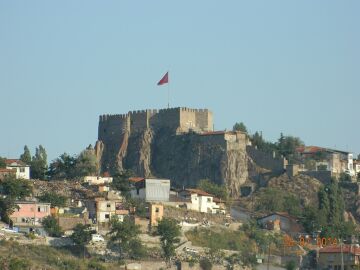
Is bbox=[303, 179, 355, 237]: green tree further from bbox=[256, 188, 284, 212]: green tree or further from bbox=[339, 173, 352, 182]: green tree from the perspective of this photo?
bbox=[256, 188, 284, 212]: green tree

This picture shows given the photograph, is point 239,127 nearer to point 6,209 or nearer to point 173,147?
point 173,147

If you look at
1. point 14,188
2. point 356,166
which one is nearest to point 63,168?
point 14,188

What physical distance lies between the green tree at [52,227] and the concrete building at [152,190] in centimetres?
1269

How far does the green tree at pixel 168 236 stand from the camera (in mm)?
90375

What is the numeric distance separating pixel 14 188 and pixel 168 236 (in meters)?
11.5

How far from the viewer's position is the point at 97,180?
108625 millimetres

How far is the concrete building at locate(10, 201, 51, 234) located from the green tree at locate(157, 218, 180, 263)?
7.37 m

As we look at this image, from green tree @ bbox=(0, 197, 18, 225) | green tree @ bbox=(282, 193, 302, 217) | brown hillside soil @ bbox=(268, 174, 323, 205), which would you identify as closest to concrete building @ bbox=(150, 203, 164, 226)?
green tree @ bbox=(0, 197, 18, 225)

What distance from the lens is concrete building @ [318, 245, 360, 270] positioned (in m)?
96.5

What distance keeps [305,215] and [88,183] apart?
15.3 metres

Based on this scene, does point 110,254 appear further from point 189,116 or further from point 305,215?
point 189,116

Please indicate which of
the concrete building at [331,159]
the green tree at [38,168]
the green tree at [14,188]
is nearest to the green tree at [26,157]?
the green tree at [38,168]

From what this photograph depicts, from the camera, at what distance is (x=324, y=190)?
110562mm

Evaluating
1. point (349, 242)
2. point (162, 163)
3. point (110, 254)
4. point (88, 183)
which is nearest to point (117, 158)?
point (162, 163)
